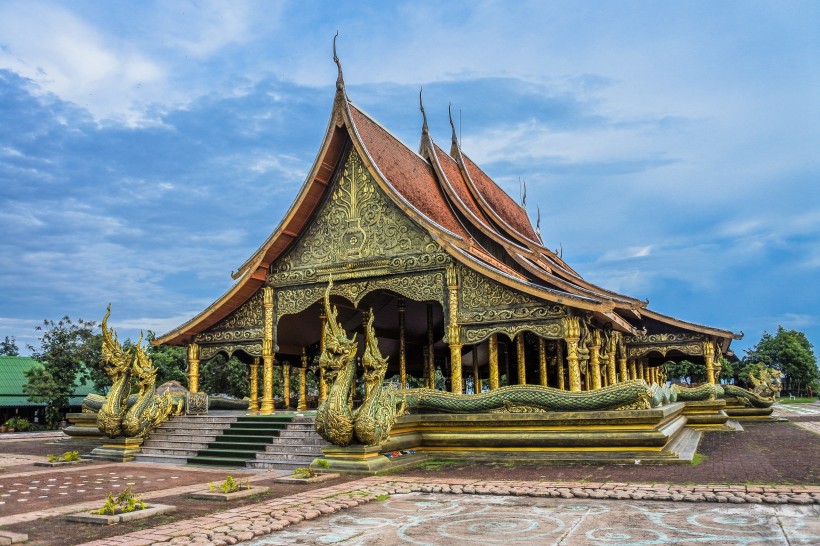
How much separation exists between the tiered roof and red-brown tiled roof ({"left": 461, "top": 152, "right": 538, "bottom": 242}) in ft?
4.51

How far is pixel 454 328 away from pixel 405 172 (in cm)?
432

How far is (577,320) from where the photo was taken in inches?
428

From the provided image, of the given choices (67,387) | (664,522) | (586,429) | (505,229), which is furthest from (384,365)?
(67,387)

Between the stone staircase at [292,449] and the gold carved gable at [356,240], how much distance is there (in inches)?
127

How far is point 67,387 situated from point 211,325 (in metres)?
14.7

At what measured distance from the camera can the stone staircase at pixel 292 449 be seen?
9961 millimetres

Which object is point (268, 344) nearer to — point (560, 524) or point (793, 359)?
point (560, 524)

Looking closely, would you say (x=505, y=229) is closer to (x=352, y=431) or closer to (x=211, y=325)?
(x=211, y=325)

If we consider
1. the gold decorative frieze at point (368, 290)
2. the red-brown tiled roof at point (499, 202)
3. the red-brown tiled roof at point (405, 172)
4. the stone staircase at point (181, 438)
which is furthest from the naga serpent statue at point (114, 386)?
the red-brown tiled roof at point (499, 202)

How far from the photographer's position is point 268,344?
13.5m

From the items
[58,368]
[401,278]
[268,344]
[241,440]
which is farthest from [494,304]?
[58,368]

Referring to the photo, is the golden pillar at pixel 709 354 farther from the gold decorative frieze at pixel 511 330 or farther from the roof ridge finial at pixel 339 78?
the roof ridge finial at pixel 339 78

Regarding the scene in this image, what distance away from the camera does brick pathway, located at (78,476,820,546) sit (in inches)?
196

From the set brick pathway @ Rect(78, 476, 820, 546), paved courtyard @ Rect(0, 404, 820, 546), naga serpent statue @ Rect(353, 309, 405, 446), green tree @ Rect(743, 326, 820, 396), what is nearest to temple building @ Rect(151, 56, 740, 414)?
naga serpent statue @ Rect(353, 309, 405, 446)
